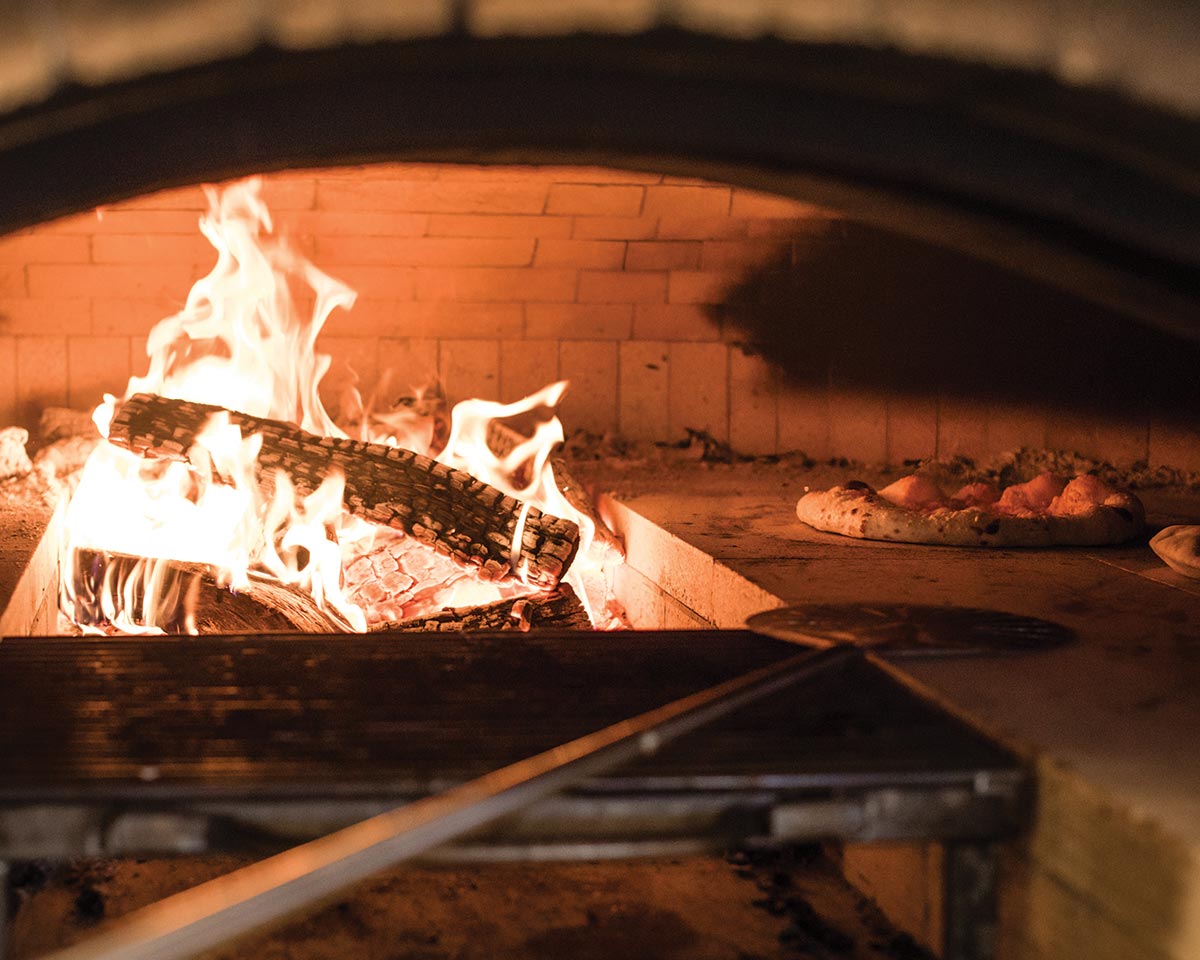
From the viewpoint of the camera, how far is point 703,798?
166 cm

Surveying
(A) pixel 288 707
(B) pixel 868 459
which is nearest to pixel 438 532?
(A) pixel 288 707

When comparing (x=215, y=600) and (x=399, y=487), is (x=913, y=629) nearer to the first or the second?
(x=399, y=487)

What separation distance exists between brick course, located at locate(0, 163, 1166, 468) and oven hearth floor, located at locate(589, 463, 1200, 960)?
4.18ft

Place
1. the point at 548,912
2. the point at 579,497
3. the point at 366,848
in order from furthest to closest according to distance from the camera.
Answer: the point at 579,497, the point at 548,912, the point at 366,848

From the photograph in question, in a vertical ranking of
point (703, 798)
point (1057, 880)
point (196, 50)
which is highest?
point (196, 50)

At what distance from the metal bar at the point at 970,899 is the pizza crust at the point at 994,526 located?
6.11ft

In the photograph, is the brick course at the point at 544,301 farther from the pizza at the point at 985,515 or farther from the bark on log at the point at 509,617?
the bark on log at the point at 509,617

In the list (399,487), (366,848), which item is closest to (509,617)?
(399,487)

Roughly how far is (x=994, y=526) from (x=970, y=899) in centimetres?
193

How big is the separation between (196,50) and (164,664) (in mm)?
1419

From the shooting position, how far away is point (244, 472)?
Answer: 3.85 metres

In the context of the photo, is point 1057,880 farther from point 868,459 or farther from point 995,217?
point 868,459

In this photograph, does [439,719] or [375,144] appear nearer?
[375,144]

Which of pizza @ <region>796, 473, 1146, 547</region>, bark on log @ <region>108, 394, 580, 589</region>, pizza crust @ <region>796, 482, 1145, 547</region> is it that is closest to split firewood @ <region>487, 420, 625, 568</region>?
bark on log @ <region>108, 394, 580, 589</region>
